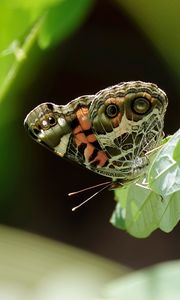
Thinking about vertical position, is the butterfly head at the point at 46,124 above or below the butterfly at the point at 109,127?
above

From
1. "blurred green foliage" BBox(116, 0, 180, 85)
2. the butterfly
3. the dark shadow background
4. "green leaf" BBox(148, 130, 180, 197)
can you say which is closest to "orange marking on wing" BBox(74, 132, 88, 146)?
the butterfly

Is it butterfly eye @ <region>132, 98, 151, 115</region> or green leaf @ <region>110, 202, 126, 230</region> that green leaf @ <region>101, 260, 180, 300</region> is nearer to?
green leaf @ <region>110, 202, 126, 230</region>

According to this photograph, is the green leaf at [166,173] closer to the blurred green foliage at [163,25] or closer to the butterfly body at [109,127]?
the butterfly body at [109,127]

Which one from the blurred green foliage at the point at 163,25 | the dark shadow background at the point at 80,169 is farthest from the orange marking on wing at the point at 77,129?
the dark shadow background at the point at 80,169

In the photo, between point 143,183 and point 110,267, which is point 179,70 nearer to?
point 143,183

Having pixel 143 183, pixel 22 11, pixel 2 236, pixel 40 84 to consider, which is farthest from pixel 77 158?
pixel 40 84

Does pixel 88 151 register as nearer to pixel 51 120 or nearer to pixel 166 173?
pixel 51 120
